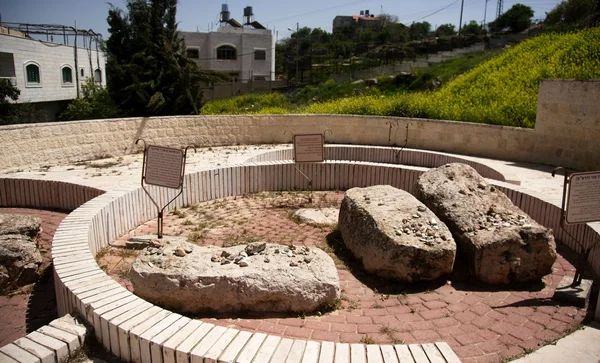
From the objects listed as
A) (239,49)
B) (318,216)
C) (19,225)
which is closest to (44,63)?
(239,49)

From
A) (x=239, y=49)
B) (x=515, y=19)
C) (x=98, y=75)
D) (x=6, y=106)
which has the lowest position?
(x=6, y=106)

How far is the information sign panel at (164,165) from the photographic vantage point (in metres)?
5.60

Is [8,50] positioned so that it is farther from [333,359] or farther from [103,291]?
[333,359]

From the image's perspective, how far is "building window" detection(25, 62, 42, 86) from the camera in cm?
2455

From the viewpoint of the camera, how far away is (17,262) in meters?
4.67

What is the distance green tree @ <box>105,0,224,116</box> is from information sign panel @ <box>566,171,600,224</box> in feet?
40.5

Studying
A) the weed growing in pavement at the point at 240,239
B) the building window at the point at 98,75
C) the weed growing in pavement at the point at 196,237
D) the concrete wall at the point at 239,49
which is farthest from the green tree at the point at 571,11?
the building window at the point at 98,75

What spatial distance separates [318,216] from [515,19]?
4489 cm

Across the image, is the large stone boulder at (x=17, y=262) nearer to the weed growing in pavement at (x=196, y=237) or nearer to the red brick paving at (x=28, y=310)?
the red brick paving at (x=28, y=310)

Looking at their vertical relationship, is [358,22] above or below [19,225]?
above

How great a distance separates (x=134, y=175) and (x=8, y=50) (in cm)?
1925

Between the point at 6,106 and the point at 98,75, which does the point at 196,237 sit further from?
the point at 98,75

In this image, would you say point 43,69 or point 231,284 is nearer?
point 231,284

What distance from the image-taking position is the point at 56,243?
4277 mm
